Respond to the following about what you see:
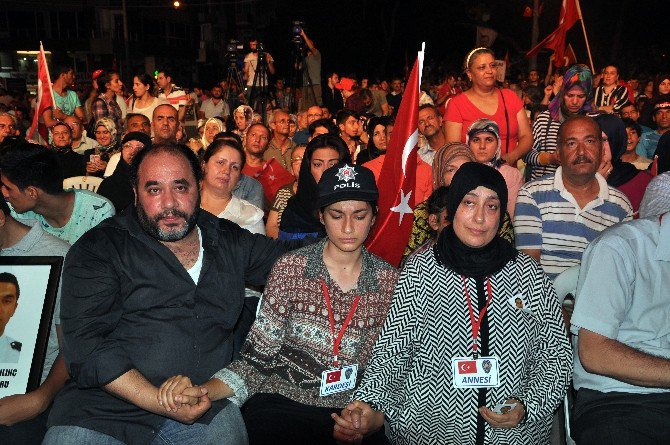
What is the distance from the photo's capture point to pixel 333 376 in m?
3.34

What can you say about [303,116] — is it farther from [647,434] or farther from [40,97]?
[647,434]

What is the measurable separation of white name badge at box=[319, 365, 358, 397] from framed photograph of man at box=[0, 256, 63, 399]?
1.47 m

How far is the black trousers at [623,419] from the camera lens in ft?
10.3

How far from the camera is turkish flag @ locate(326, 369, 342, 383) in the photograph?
3.32 meters

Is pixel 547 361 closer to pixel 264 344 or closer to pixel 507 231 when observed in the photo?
pixel 264 344

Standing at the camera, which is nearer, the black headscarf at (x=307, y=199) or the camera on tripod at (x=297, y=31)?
the black headscarf at (x=307, y=199)

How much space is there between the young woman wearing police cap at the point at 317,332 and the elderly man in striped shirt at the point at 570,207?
1.47 metres

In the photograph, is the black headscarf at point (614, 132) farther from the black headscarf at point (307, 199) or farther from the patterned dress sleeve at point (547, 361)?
the patterned dress sleeve at point (547, 361)

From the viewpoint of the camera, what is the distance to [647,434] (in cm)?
315

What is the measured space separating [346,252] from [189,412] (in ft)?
3.58

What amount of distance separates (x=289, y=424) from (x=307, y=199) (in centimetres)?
206

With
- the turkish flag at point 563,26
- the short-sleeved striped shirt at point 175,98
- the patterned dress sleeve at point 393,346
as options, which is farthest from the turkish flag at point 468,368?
the turkish flag at point 563,26

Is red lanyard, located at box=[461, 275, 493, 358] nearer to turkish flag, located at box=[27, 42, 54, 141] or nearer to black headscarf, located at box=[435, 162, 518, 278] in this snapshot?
black headscarf, located at box=[435, 162, 518, 278]

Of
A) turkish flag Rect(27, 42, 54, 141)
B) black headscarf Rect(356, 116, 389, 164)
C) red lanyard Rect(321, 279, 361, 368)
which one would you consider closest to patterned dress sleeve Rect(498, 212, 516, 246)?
red lanyard Rect(321, 279, 361, 368)
